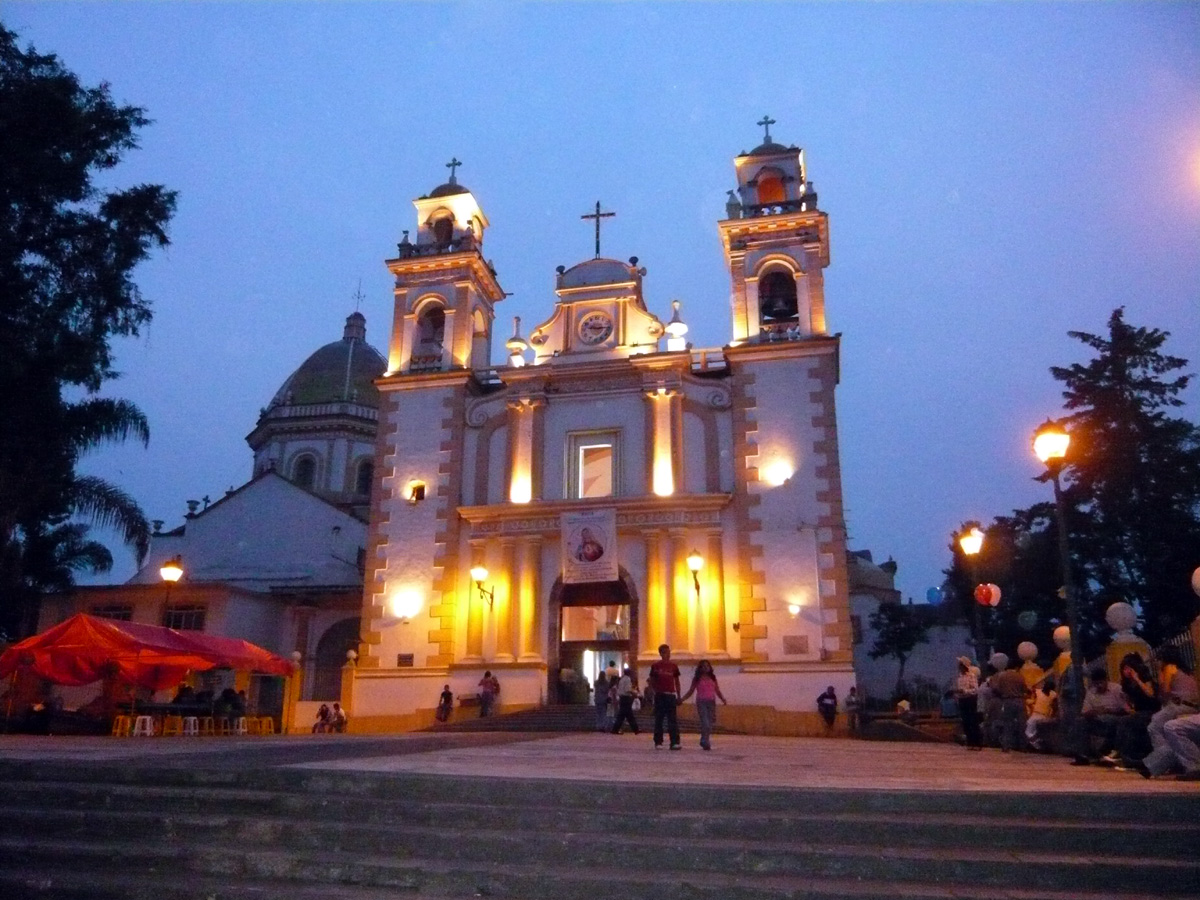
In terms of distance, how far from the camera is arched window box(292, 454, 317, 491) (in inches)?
1553

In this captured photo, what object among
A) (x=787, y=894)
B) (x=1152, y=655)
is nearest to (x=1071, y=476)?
(x=1152, y=655)

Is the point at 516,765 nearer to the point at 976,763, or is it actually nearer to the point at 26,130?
the point at 976,763

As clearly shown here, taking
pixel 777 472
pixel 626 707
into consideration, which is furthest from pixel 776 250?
pixel 626 707

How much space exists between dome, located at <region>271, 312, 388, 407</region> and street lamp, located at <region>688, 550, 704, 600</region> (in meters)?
23.2

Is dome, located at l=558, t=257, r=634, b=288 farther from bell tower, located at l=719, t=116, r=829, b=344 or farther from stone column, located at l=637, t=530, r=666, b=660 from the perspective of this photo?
→ stone column, located at l=637, t=530, r=666, b=660

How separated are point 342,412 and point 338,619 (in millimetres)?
13080

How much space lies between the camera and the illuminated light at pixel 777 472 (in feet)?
74.9

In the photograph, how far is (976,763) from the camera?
11.1m

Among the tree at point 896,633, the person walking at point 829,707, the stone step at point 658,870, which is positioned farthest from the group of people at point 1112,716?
the tree at point 896,633

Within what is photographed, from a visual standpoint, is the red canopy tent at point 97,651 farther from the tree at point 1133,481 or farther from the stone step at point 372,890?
the tree at point 1133,481

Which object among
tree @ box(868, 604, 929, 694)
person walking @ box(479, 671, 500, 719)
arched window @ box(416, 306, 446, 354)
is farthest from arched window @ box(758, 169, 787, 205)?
tree @ box(868, 604, 929, 694)

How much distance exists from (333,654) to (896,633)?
26.2 meters

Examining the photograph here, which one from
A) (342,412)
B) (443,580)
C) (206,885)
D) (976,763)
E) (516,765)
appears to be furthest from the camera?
(342,412)

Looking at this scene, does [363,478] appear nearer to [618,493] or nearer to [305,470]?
[305,470]
